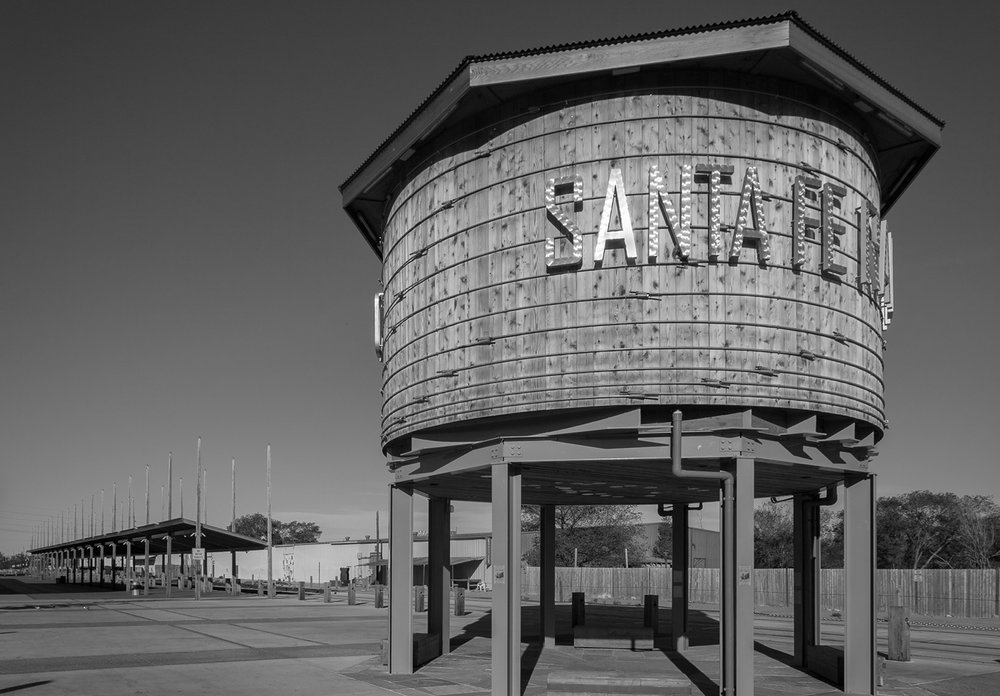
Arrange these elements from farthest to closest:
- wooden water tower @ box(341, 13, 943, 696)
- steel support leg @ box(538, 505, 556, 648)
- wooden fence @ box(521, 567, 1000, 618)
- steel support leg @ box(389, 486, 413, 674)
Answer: wooden fence @ box(521, 567, 1000, 618) → steel support leg @ box(538, 505, 556, 648) → steel support leg @ box(389, 486, 413, 674) → wooden water tower @ box(341, 13, 943, 696)

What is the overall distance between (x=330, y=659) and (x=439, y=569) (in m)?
3.82

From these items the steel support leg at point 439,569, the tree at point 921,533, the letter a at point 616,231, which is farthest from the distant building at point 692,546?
the letter a at point 616,231

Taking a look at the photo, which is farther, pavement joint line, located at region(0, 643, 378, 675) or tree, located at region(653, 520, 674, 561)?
tree, located at region(653, 520, 674, 561)

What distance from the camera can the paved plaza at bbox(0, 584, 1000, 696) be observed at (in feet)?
67.6

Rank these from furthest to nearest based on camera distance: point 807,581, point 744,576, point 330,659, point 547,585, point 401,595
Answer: point 547,585
point 330,659
point 807,581
point 401,595
point 744,576

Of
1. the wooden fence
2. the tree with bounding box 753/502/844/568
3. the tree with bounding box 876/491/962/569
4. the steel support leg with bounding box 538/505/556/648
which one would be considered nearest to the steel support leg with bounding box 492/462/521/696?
the steel support leg with bounding box 538/505/556/648

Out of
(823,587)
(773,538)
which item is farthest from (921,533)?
(823,587)

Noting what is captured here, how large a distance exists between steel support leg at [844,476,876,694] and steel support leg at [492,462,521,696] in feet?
21.7

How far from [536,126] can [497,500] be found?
7.27m

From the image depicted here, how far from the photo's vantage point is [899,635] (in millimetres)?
26203

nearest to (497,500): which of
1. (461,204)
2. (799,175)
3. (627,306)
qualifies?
(627,306)

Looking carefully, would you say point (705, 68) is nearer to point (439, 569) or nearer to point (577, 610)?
point (439, 569)

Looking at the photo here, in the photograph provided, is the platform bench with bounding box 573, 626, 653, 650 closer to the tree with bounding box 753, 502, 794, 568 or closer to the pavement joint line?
the pavement joint line

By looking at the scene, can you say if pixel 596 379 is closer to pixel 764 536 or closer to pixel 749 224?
pixel 749 224
